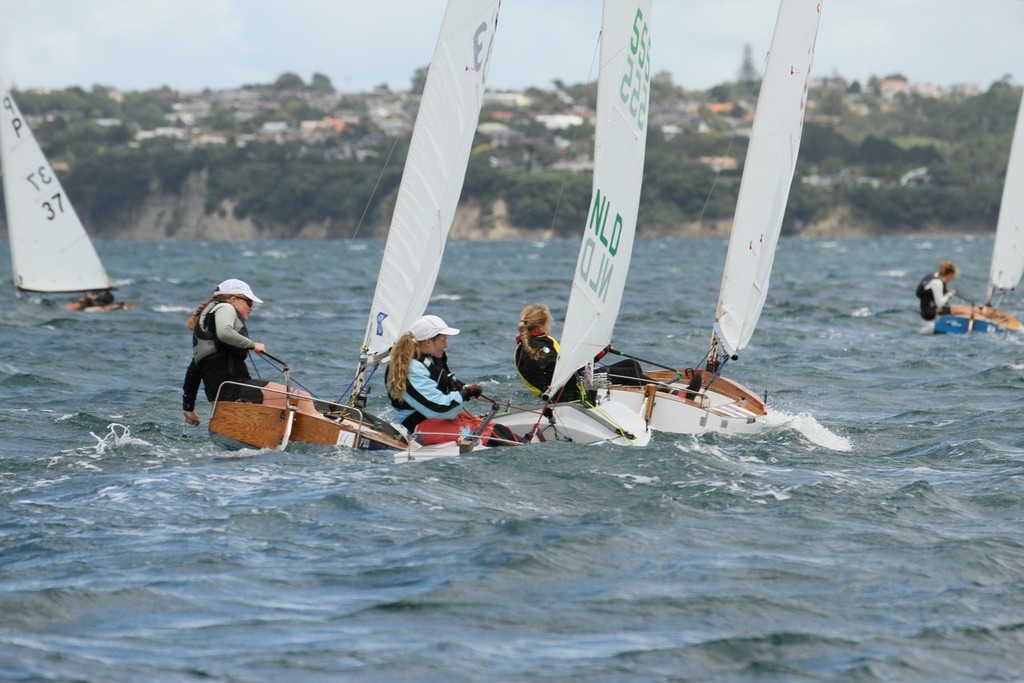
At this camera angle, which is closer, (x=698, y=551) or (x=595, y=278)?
(x=698, y=551)

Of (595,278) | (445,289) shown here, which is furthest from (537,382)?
(445,289)

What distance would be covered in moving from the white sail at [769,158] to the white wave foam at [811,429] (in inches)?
35.6

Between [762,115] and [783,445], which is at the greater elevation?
[762,115]

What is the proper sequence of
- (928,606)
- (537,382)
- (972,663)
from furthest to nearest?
(537,382) < (928,606) < (972,663)

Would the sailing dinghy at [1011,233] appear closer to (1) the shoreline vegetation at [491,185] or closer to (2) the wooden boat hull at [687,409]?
(2) the wooden boat hull at [687,409]

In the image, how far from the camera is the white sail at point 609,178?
1044cm

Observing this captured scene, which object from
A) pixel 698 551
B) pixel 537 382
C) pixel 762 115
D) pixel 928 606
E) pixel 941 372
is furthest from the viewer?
pixel 941 372

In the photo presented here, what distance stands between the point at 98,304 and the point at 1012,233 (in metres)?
15.4

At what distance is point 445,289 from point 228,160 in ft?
288

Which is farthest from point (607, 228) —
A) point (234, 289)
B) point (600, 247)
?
point (234, 289)

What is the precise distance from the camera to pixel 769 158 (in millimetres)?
13453

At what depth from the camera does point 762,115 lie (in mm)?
13523

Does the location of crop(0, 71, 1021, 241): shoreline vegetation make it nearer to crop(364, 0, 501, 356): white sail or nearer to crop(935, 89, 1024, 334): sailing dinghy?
crop(935, 89, 1024, 334): sailing dinghy

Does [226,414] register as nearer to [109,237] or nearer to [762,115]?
[762,115]
